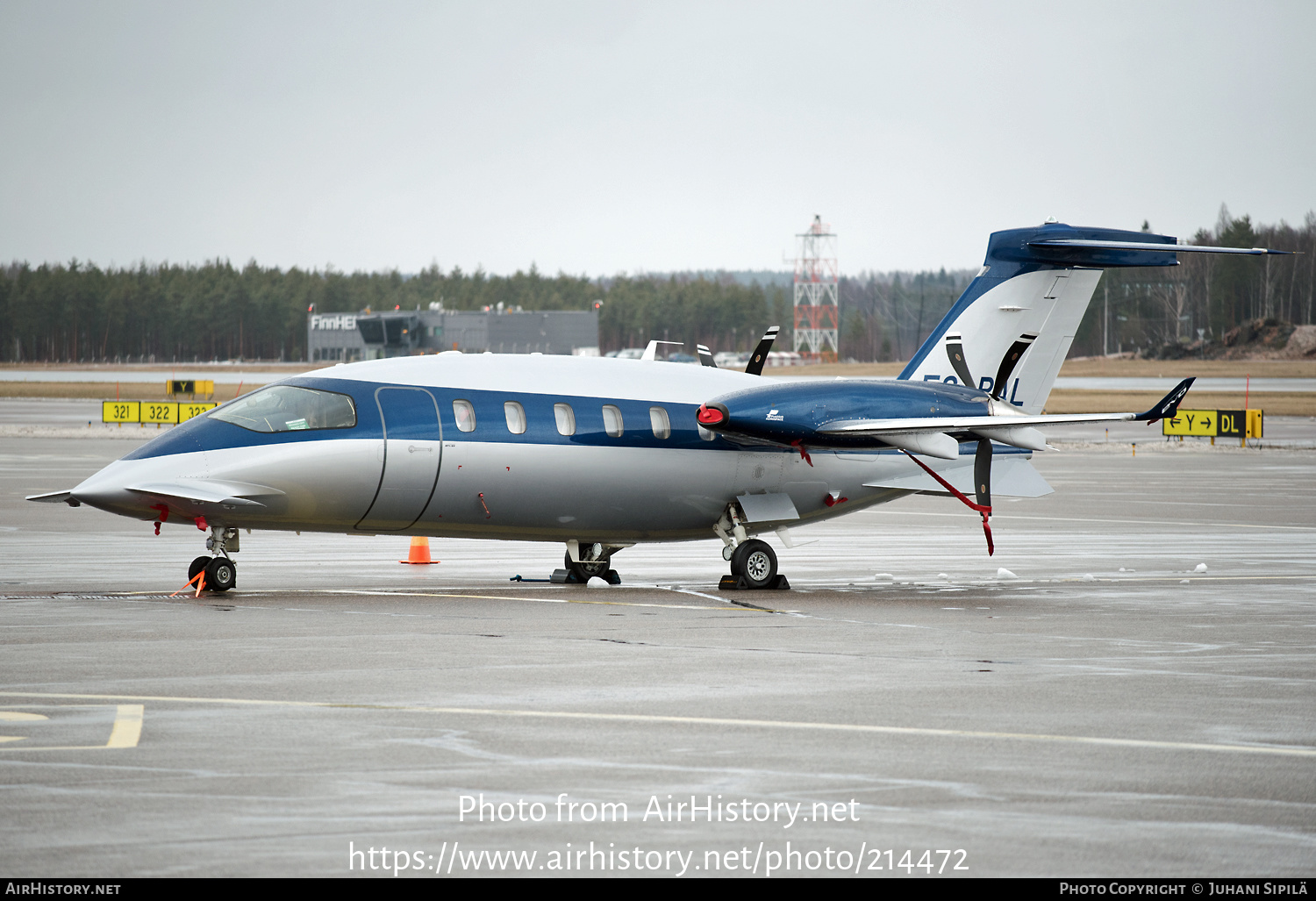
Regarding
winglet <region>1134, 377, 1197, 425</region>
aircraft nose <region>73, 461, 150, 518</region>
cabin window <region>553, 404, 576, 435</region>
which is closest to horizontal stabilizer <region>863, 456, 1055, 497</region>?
winglet <region>1134, 377, 1197, 425</region>

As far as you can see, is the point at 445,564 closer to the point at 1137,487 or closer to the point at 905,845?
the point at 905,845

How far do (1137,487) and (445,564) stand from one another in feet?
78.6

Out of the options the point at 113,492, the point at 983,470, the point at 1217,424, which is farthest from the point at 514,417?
the point at 1217,424

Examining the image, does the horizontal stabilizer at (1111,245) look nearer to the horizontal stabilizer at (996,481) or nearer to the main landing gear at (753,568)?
the horizontal stabilizer at (996,481)

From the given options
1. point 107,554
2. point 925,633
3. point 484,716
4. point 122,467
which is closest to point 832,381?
point 925,633

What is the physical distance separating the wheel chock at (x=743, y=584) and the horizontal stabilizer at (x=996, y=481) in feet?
6.86

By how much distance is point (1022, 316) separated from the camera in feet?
76.0

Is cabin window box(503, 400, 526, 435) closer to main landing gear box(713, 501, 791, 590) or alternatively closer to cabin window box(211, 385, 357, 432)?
cabin window box(211, 385, 357, 432)

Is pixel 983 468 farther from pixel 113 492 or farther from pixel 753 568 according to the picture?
pixel 113 492

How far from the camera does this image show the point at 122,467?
59.3ft

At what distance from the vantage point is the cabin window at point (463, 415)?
63.4 feet

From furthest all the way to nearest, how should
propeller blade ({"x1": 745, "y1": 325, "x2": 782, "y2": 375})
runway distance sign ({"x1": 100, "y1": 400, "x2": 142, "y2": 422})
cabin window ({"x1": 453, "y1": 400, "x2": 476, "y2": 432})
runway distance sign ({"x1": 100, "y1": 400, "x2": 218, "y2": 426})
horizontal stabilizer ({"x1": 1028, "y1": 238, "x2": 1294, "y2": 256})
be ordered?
runway distance sign ({"x1": 100, "y1": 400, "x2": 142, "y2": 422}) → runway distance sign ({"x1": 100, "y1": 400, "x2": 218, "y2": 426}) → horizontal stabilizer ({"x1": 1028, "y1": 238, "x2": 1294, "y2": 256}) → propeller blade ({"x1": 745, "y1": 325, "x2": 782, "y2": 375}) → cabin window ({"x1": 453, "y1": 400, "x2": 476, "y2": 432})

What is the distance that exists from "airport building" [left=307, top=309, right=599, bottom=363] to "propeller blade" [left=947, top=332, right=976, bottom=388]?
4251 inches

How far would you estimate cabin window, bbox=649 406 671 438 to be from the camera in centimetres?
2038
